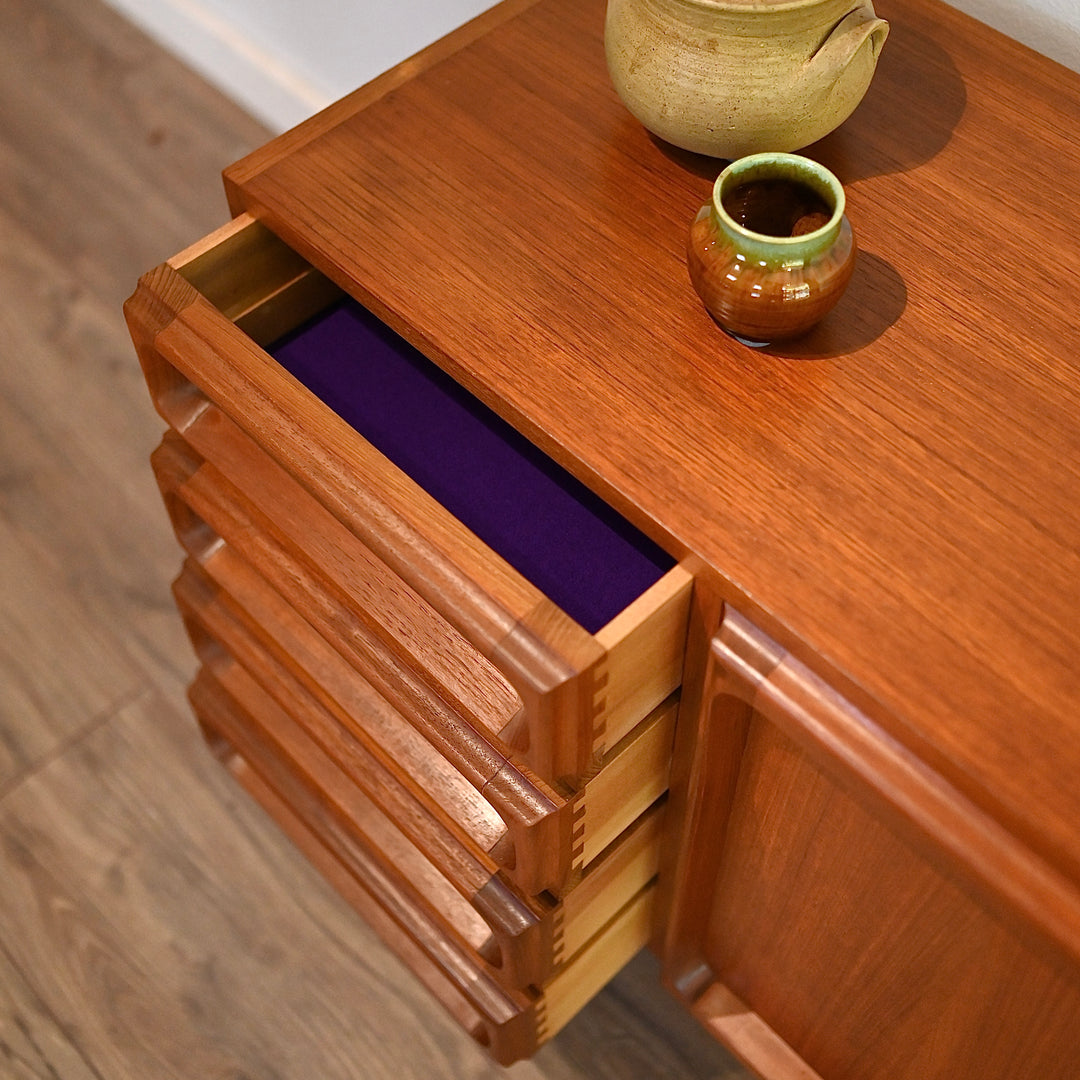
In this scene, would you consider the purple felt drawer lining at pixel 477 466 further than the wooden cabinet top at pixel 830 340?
Yes

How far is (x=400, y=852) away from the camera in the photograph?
93cm

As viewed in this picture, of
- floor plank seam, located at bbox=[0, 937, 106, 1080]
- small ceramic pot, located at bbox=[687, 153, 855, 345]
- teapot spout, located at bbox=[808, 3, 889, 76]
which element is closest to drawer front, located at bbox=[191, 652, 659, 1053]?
floor plank seam, located at bbox=[0, 937, 106, 1080]

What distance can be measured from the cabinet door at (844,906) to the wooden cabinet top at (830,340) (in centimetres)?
2

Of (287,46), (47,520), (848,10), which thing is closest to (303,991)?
(47,520)

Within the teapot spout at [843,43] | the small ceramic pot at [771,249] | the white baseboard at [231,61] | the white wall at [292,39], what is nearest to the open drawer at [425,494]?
the small ceramic pot at [771,249]

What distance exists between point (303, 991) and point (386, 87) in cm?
69

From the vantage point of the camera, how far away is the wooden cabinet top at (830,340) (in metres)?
0.58

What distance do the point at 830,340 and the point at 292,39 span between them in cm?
102

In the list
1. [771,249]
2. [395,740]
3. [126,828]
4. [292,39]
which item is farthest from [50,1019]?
[292,39]

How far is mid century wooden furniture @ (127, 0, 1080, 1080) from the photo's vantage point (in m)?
0.59

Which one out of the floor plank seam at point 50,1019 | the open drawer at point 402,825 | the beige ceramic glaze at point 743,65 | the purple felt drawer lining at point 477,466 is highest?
the beige ceramic glaze at point 743,65

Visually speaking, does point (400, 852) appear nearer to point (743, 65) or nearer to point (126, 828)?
point (126, 828)

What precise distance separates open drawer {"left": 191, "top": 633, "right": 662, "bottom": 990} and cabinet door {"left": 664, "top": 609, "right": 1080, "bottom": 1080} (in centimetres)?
5

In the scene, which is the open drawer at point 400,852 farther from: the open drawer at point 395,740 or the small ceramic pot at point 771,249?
the small ceramic pot at point 771,249
